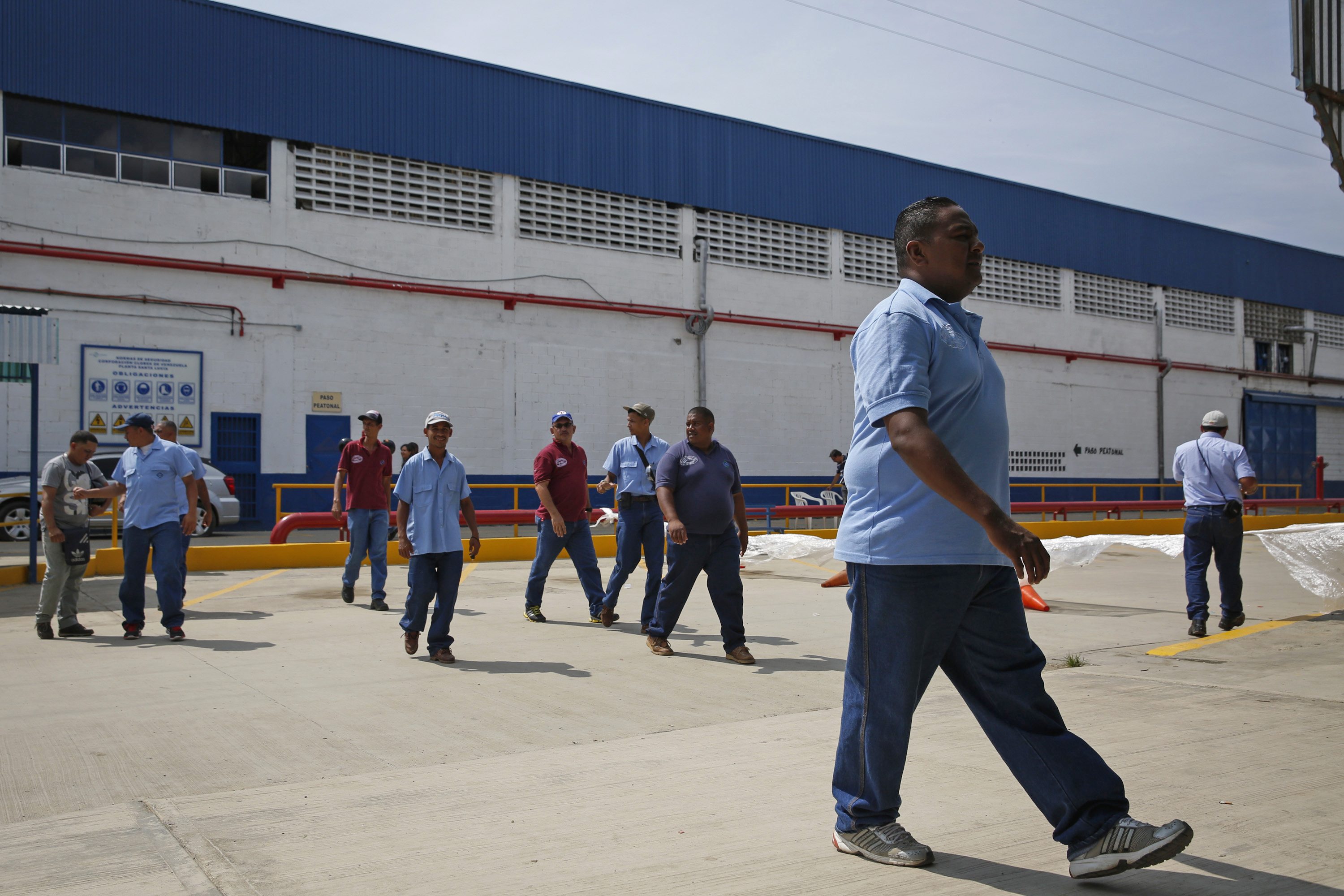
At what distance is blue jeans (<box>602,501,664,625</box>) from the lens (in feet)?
28.3

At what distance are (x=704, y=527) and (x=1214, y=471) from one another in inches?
167

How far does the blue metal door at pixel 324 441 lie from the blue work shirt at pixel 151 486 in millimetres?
13278

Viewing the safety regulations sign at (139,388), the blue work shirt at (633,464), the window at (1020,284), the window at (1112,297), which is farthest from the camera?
the window at (1112,297)

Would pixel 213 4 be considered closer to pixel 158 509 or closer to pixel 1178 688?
pixel 158 509

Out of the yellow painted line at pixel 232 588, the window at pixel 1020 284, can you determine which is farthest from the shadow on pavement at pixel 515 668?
the window at pixel 1020 284

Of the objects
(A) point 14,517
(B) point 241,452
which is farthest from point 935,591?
(B) point 241,452

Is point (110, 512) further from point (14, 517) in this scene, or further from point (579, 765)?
point (579, 765)

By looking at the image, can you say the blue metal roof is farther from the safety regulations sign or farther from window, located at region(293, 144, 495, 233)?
the safety regulations sign

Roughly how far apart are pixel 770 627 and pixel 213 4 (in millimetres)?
18513

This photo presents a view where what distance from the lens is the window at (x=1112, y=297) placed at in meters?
34.5

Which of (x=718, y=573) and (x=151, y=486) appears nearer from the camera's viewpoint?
(x=718, y=573)

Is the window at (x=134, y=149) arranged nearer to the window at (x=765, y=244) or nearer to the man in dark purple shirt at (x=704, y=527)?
the window at (x=765, y=244)

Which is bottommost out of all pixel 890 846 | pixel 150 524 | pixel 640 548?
pixel 890 846

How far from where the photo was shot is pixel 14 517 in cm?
1836
